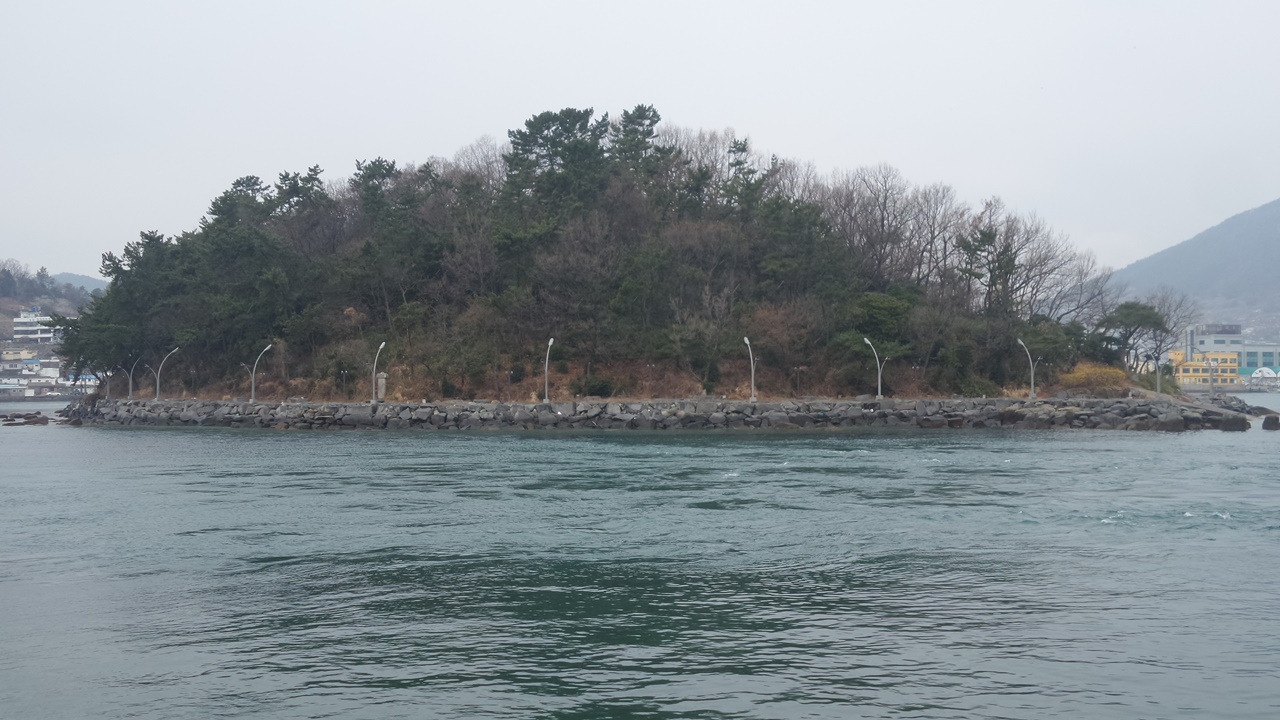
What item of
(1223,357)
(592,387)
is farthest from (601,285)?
(1223,357)

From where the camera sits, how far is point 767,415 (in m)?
47.8

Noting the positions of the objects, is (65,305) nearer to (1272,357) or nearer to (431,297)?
(431,297)

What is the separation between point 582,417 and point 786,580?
35039 millimetres

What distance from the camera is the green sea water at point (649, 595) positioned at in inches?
365

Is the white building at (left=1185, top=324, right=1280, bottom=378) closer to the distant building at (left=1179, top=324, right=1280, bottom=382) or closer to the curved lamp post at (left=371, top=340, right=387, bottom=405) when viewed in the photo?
the distant building at (left=1179, top=324, right=1280, bottom=382)

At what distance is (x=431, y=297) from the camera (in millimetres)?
61375

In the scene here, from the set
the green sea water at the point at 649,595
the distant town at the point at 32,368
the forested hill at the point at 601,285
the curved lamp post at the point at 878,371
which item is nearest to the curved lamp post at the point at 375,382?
the forested hill at the point at 601,285

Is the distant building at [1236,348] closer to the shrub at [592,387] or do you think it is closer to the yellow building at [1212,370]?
the yellow building at [1212,370]

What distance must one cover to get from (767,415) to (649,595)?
3530 centimetres

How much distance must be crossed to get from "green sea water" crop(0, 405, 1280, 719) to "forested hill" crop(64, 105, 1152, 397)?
30090 mm

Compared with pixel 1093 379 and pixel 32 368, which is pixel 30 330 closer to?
pixel 32 368

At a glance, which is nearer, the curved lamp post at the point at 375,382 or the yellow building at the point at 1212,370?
the curved lamp post at the point at 375,382

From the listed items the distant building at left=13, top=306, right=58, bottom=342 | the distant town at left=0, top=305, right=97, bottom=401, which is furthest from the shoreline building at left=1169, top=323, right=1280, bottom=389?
the distant building at left=13, top=306, right=58, bottom=342

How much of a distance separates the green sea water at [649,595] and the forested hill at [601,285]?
98.7 feet
